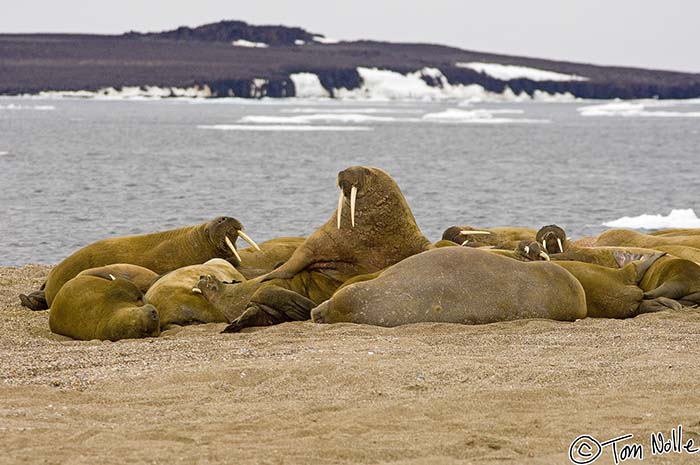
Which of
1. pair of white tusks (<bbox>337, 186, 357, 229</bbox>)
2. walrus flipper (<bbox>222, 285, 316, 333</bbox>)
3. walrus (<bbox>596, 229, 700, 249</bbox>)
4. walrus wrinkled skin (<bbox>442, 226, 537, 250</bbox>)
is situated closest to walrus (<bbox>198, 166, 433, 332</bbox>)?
pair of white tusks (<bbox>337, 186, 357, 229</bbox>)

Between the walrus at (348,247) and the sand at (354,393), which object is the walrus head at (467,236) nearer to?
the walrus at (348,247)

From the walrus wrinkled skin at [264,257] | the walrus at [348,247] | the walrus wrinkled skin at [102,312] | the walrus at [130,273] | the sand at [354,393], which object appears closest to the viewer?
the sand at [354,393]

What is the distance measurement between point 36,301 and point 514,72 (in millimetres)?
104626

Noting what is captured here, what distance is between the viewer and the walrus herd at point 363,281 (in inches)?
301

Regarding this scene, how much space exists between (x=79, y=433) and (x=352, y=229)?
14.1 feet

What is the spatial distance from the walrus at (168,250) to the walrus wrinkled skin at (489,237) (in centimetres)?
191

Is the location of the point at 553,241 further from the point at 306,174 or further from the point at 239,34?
the point at 239,34

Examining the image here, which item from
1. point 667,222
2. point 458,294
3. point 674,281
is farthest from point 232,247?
point 667,222

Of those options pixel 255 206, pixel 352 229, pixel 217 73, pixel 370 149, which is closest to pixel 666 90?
pixel 217 73

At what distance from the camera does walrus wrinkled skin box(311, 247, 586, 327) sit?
7.57 m

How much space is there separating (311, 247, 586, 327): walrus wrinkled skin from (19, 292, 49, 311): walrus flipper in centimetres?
268

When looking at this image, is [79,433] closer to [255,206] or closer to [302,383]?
[302,383]
